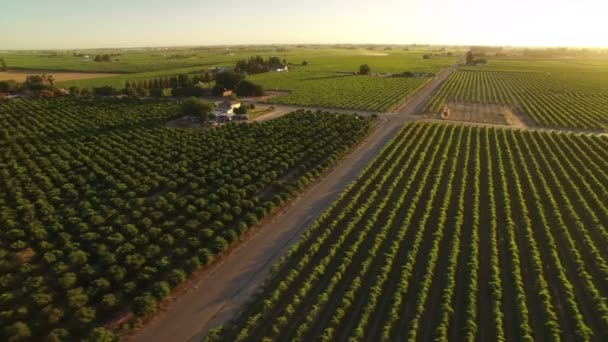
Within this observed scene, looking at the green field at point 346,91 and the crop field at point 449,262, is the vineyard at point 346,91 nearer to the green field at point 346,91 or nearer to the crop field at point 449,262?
the green field at point 346,91

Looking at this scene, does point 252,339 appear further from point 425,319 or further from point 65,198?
point 65,198

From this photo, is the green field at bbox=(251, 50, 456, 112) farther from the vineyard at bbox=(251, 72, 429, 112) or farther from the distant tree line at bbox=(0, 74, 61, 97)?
the distant tree line at bbox=(0, 74, 61, 97)

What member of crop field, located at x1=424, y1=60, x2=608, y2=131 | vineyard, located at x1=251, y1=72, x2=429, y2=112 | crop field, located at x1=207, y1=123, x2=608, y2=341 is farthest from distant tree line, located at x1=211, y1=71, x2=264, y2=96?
crop field, located at x1=207, y1=123, x2=608, y2=341

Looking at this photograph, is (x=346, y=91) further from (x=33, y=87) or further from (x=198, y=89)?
(x=33, y=87)

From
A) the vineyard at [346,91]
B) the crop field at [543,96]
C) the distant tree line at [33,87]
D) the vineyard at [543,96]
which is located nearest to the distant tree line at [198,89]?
the distant tree line at [33,87]

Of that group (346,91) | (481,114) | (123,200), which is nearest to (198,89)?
(346,91)

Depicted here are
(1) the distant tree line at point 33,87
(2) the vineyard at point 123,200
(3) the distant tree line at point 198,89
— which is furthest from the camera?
(3) the distant tree line at point 198,89

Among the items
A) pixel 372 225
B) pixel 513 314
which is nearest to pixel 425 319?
pixel 513 314
